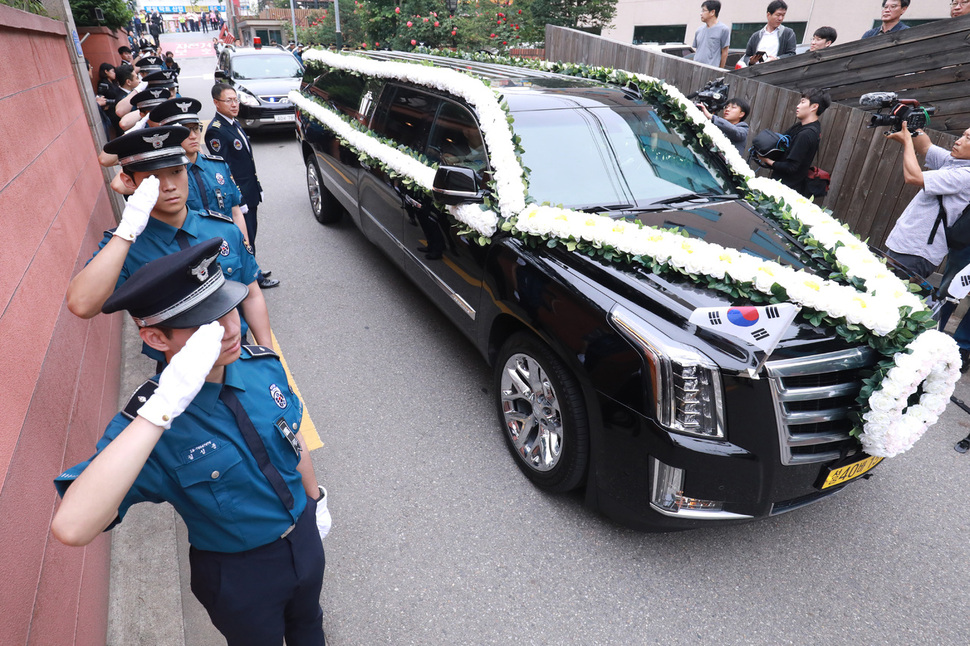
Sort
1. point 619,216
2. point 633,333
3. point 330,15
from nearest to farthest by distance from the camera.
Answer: point 633,333
point 619,216
point 330,15

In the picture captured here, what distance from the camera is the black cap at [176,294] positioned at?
4.36 ft

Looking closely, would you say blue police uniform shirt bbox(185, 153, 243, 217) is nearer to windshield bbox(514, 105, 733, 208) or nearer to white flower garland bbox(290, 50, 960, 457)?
white flower garland bbox(290, 50, 960, 457)

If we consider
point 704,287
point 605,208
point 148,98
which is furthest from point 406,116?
point 704,287

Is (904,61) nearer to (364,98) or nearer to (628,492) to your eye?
(364,98)

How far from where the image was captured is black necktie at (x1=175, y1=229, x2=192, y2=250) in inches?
104

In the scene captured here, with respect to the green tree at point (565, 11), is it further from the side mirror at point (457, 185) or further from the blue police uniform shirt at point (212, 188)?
the side mirror at point (457, 185)

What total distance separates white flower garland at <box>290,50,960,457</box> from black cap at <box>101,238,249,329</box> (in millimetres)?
1901

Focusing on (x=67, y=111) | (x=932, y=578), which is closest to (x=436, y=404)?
(x=932, y=578)

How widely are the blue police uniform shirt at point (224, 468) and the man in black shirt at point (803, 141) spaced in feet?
15.7

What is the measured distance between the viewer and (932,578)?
8.95 feet

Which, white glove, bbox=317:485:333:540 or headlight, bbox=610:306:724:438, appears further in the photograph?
headlight, bbox=610:306:724:438

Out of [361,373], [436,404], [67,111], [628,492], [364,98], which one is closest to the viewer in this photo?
[628,492]

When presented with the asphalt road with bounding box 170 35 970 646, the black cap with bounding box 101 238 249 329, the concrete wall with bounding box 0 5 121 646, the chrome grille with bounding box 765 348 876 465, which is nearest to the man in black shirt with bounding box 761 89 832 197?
the asphalt road with bounding box 170 35 970 646

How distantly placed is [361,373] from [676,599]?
105 inches
